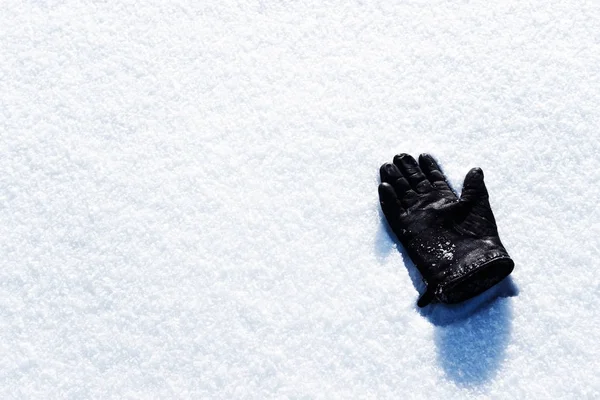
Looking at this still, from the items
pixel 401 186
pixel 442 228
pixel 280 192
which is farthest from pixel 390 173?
pixel 280 192

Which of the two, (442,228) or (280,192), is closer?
(442,228)

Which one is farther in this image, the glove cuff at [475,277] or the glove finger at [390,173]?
the glove finger at [390,173]

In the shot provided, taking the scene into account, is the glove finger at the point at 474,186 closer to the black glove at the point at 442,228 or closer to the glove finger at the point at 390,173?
the black glove at the point at 442,228

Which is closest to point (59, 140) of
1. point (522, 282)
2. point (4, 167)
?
point (4, 167)

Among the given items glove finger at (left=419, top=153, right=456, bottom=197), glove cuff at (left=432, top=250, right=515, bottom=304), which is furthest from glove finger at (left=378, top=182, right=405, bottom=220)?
glove cuff at (left=432, top=250, right=515, bottom=304)

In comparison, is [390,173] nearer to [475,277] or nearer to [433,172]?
[433,172]

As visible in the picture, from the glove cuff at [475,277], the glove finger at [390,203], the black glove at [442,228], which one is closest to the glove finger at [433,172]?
the black glove at [442,228]

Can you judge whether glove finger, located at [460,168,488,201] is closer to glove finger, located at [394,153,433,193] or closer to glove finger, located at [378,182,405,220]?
glove finger, located at [394,153,433,193]
